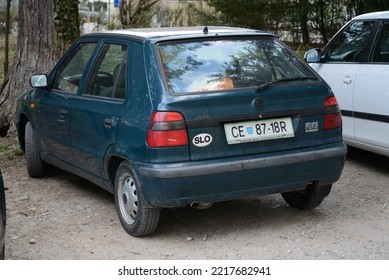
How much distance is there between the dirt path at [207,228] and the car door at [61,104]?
1.57 feet

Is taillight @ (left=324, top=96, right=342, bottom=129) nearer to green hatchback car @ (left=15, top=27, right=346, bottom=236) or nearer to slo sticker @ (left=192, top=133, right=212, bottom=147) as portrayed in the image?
green hatchback car @ (left=15, top=27, right=346, bottom=236)

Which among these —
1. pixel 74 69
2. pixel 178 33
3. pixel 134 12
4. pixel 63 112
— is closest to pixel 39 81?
pixel 74 69

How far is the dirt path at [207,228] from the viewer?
4.84 metres

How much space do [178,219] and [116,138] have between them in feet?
3.20

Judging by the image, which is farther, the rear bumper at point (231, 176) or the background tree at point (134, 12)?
the background tree at point (134, 12)

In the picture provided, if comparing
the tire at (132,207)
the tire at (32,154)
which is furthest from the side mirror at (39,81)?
the tire at (132,207)

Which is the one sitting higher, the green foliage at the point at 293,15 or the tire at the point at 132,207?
the green foliage at the point at 293,15

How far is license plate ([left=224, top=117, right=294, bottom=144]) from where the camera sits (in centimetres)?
476

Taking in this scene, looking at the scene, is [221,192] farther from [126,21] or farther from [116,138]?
[126,21]

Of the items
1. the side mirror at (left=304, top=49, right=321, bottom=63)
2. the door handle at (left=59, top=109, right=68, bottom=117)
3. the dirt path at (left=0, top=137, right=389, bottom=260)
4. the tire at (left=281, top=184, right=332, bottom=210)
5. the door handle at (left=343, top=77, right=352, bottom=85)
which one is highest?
the side mirror at (left=304, top=49, right=321, bottom=63)

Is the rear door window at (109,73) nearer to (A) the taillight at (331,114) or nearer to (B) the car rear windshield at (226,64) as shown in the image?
(B) the car rear windshield at (226,64)

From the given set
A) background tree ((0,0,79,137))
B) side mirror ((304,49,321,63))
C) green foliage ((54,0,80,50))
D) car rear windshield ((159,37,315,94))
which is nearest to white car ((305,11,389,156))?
side mirror ((304,49,321,63))

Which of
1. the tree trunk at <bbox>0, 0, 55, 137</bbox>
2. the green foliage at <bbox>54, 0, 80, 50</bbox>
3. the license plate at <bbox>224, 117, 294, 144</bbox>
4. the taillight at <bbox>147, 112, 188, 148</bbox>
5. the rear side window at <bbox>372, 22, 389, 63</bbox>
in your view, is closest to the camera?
the taillight at <bbox>147, 112, 188, 148</bbox>

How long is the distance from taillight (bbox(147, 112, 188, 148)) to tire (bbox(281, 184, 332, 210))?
1.44 meters
